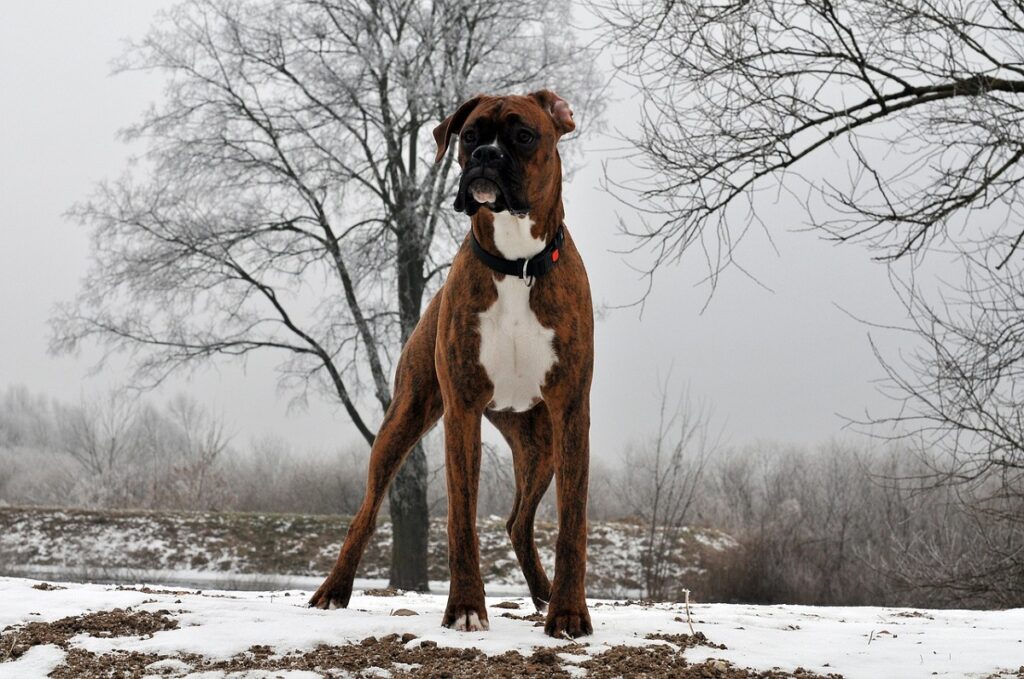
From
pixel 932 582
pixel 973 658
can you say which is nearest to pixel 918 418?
pixel 932 582

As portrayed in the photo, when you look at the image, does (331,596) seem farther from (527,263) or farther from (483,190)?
(483,190)

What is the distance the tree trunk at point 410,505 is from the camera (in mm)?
13859

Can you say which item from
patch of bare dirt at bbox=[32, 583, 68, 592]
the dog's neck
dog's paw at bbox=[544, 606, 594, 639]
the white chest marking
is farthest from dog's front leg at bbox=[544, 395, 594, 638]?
patch of bare dirt at bbox=[32, 583, 68, 592]

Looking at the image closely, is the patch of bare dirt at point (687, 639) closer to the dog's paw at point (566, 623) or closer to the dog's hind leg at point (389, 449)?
the dog's paw at point (566, 623)

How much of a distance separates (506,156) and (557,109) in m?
0.53

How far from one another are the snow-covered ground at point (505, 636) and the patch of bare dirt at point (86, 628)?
0.04m

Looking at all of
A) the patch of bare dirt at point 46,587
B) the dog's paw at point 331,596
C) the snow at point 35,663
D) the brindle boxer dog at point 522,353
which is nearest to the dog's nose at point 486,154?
the brindle boxer dog at point 522,353

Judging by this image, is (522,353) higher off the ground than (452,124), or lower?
lower

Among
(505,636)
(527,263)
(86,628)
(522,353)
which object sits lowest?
(86,628)

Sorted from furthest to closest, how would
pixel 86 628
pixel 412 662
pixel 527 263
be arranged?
pixel 86 628 → pixel 527 263 → pixel 412 662

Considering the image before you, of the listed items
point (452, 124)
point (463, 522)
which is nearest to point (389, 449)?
point (463, 522)

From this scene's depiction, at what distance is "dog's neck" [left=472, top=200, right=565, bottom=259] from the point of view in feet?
14.6

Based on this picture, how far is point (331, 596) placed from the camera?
17.4ft

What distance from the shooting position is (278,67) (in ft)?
47.8
